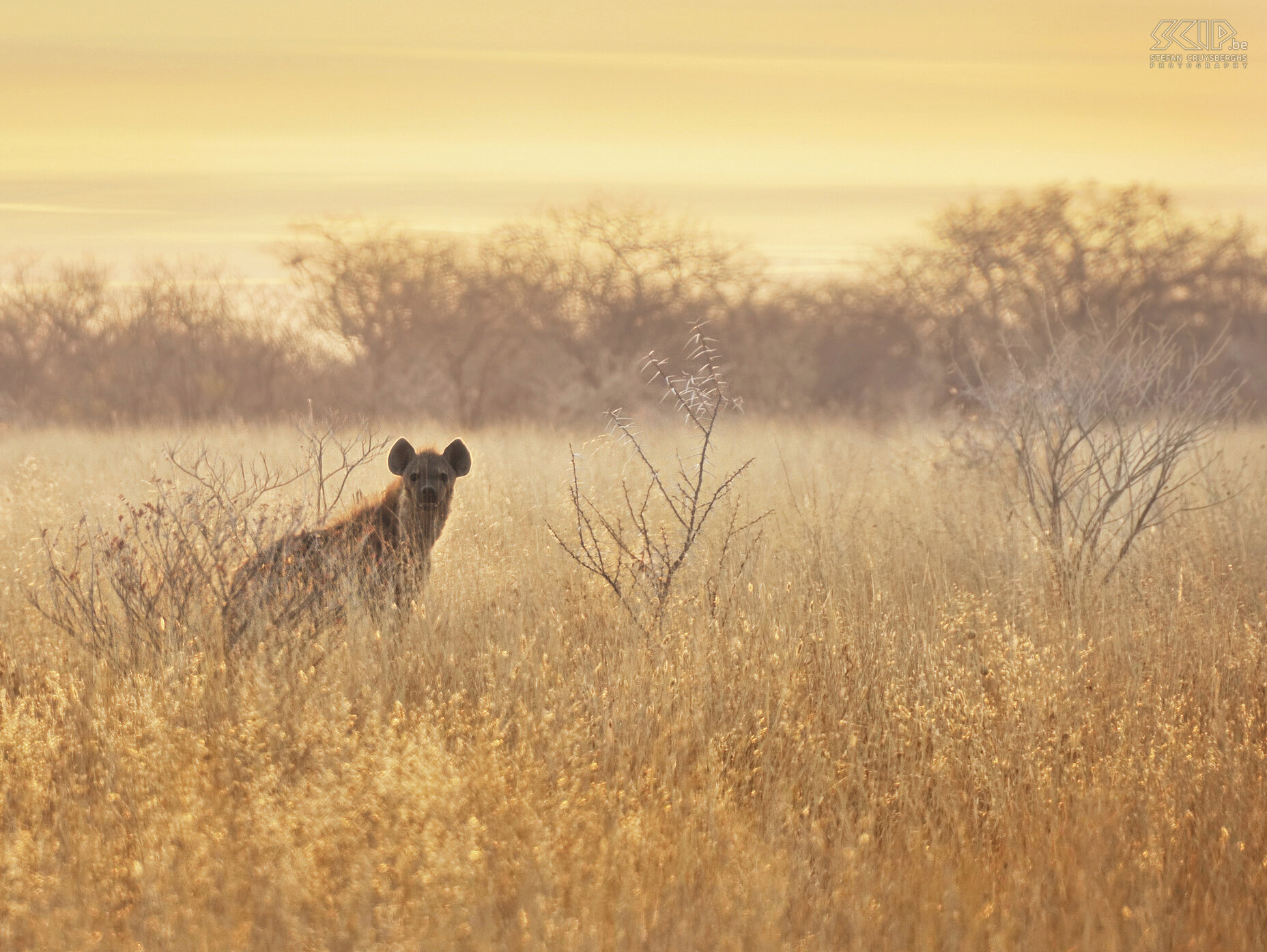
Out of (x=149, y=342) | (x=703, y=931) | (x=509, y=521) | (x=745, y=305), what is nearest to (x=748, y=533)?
(x=509, y=521)

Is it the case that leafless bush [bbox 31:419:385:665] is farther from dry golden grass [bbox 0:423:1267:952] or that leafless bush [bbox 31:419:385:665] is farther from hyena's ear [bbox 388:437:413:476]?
hyena's ear [bbox 388:437:413:476]

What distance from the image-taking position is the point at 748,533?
7.61 metres

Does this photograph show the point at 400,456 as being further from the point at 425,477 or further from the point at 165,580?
the point at 165,580

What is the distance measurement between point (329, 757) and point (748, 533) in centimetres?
434

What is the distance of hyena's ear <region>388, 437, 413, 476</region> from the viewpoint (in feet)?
20.2

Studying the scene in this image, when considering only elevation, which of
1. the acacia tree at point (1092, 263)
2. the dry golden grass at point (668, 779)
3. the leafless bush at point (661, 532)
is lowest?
the dry golden grass at point (668, 779)

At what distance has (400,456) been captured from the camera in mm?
6219

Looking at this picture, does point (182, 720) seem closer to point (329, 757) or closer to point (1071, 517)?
point (329, 757)

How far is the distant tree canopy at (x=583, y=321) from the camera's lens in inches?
1117

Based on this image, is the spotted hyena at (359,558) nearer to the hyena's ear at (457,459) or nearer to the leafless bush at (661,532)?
the hyena's ear at (457,459)

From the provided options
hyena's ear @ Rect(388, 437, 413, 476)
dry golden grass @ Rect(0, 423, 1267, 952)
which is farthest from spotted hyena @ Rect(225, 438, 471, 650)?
dry golden grass @ Rect(0, 423, 1267, 952)

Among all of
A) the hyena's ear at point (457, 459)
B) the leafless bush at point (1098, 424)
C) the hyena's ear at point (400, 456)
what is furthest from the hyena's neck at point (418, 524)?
the leafless bush at point (1098, 424)

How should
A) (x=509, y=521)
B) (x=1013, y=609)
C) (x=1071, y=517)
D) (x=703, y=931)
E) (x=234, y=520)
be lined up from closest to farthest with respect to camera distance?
(x=703, y=931), (x=234, y=520), (x=1013, y=609), (x=1071, y=517), (x=509, y=521)

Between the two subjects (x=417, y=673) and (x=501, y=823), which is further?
(x=417, y=673)
